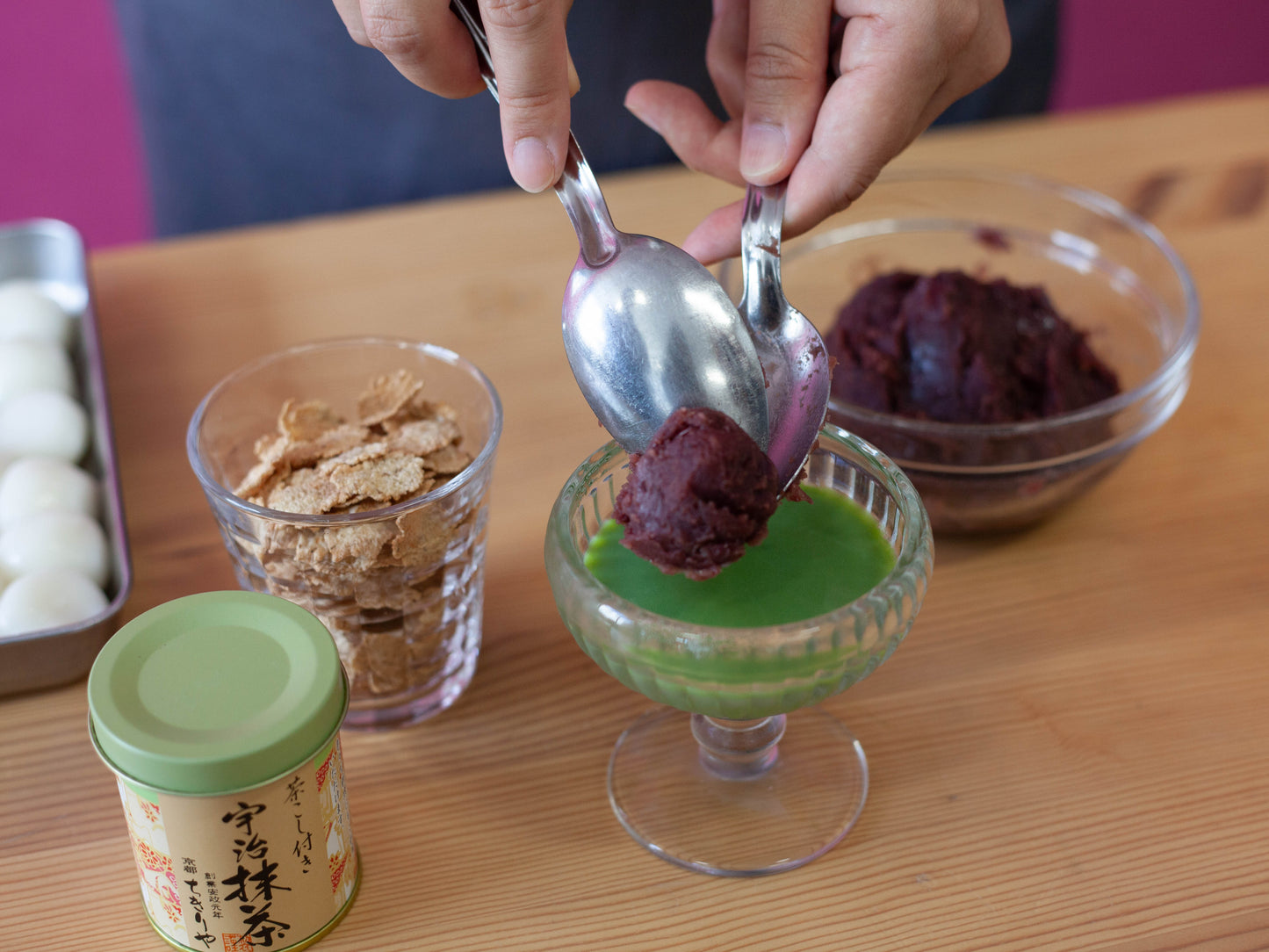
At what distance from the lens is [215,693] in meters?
0.68

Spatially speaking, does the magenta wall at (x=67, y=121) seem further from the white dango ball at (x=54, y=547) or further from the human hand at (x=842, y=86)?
the human hand at (x=842, y=86)

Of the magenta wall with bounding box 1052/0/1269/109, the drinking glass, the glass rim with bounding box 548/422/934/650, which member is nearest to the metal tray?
the drinking glass

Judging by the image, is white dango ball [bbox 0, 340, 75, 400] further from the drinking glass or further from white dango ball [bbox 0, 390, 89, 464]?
the drinking glass

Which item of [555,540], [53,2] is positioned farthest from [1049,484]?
[53,2]

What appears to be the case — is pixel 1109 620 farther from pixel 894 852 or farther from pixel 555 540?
pixel 555 540

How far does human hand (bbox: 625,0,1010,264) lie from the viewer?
0.88m

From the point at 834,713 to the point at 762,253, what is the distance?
0.38 m

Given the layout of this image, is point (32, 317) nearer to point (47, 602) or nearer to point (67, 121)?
point (47, 602)

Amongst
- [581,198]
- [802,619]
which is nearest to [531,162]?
[581,198]

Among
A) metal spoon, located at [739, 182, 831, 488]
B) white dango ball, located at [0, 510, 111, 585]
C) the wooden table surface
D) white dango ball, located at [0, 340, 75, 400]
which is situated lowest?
the wooden table surface

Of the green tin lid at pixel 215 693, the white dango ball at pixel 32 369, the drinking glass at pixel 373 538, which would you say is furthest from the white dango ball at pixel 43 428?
the green tin lid at pixel 215 693

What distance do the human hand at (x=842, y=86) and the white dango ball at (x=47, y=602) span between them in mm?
578

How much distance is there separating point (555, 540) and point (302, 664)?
181 millimetres

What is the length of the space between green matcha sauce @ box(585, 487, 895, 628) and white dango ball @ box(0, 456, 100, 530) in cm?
52
